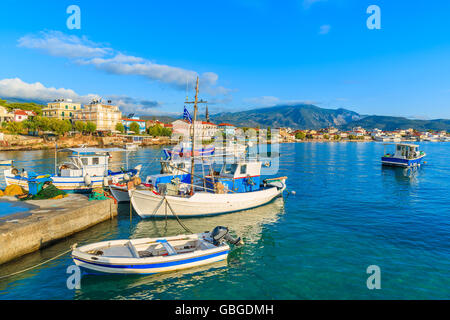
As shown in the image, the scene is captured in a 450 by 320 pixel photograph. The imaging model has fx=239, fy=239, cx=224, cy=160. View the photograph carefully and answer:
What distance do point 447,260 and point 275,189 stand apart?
41.5ft

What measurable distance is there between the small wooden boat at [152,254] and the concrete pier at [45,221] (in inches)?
137

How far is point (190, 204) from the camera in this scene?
57.0 ft

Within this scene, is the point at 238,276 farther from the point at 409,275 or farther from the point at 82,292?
the point at 409,275

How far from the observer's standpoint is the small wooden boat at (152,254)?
30.6 ft

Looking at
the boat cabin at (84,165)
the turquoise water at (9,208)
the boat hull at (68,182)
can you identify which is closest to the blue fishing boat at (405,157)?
the boat cabin at (84,165)

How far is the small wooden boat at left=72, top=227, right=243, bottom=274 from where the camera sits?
30.6 ft

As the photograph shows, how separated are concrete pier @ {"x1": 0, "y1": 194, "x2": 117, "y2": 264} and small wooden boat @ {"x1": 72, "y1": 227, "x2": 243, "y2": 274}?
3.48 metres

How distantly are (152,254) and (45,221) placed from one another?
236 inches

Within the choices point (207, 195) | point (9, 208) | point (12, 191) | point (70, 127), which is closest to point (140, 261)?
point (207, 195)

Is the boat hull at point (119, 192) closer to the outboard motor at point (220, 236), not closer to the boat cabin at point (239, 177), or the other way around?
the boat cabin at point (239, 177)

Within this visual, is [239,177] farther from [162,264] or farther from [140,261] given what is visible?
[140,261]

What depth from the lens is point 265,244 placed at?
1382 centimetres

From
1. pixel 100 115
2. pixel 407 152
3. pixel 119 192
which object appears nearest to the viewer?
pixel 119 192

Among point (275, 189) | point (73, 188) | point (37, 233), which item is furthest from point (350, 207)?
point (73, 188)
